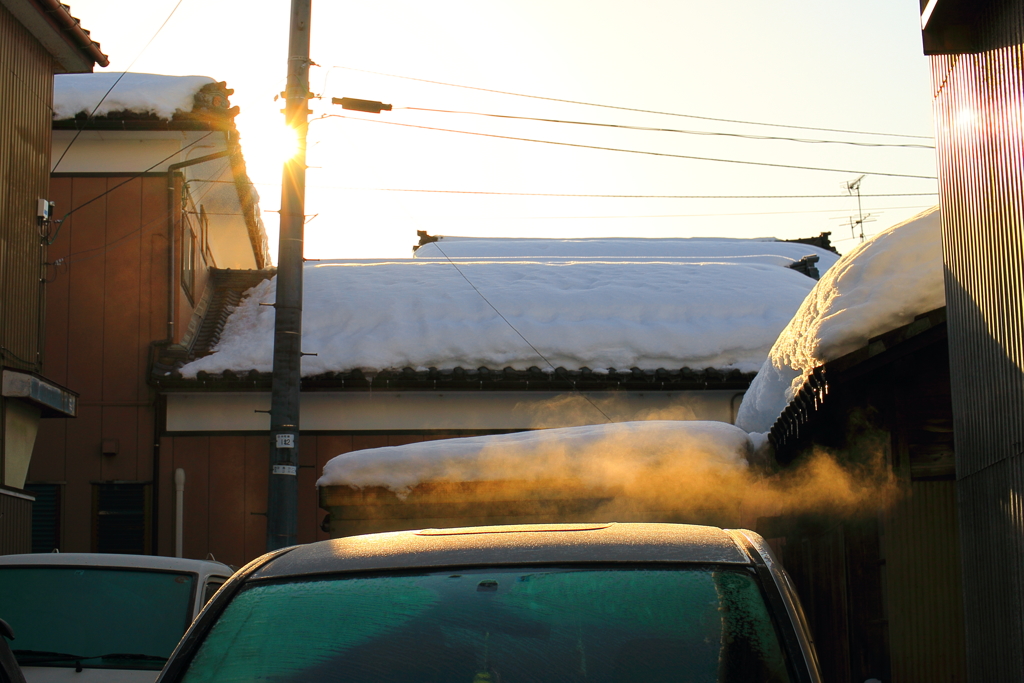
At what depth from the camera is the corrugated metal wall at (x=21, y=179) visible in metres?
10.7

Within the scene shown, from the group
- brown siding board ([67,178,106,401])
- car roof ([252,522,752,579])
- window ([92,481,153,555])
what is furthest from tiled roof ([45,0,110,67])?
car roof ([252,522,752,579])

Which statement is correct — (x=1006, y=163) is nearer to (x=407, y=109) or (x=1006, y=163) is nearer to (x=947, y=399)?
(x=947, y=399)

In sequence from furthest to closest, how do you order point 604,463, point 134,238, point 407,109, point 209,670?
point 134,238 < point 407,109 < point 604,463 < point 209,670

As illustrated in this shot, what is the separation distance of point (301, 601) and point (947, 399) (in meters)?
5.18

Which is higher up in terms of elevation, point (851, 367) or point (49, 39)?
point (49, 39)

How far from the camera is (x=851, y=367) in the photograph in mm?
5762

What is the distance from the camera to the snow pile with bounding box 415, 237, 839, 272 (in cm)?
3030

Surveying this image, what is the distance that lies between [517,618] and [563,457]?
7058 millimetres

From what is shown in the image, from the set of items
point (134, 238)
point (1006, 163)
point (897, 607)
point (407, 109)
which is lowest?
point (897, 607)

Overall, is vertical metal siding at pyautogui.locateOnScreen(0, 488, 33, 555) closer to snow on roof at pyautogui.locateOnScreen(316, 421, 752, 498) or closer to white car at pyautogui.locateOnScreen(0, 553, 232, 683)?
snow on roof at pyautogui.locateOnScreen(316, 421, 752, 498)

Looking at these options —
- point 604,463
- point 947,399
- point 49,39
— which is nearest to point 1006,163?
point 947,399

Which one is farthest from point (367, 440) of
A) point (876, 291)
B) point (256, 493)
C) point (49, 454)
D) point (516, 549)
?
point (516, 549)

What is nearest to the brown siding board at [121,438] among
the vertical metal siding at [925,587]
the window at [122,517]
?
the window at [122,517]

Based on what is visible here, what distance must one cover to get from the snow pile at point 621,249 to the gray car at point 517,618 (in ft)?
88.4
